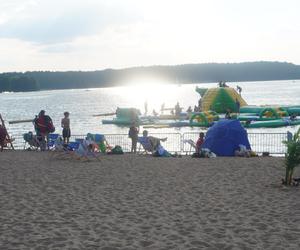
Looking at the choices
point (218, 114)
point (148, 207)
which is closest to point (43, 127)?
point (148, 207)

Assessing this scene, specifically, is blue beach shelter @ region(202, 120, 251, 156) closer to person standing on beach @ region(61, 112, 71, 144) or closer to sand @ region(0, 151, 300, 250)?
sand @ region(0, 151, 300, 250)

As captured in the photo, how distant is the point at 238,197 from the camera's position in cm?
999

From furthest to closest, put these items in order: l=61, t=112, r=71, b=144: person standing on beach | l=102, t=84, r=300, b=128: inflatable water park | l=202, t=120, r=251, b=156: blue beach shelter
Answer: l=102, t=84, r=300, b=128: inflatable water park < l=61, t=112, r=71, b=144: person standing on beach < l=202, t=120, r=251, b=156: blue beach shelter

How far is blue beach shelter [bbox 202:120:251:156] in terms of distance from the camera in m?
17.9

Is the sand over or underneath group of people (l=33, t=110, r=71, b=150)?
underneath

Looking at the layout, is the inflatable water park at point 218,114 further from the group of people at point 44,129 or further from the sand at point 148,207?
the sand at point 148,207

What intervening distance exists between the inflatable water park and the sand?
89.8 ft

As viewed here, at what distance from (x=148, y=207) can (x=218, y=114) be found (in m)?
40.1

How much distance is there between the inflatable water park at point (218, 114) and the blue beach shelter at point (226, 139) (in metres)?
22.0

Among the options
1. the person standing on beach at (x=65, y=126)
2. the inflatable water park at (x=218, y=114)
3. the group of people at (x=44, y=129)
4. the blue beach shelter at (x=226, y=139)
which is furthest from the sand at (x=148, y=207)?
the inflatable water park at (x=218, y=114)

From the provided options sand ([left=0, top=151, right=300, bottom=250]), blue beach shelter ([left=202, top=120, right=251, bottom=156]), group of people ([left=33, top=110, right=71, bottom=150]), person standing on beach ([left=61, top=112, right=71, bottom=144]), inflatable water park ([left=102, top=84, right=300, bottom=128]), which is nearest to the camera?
sand ([left=0, top=151, right=300, bottom=250])

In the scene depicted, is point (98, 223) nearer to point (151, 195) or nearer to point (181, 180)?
point (151, 195)

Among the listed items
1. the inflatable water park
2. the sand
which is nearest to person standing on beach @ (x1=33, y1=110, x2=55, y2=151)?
the sand

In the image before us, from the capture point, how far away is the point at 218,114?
160 feet
